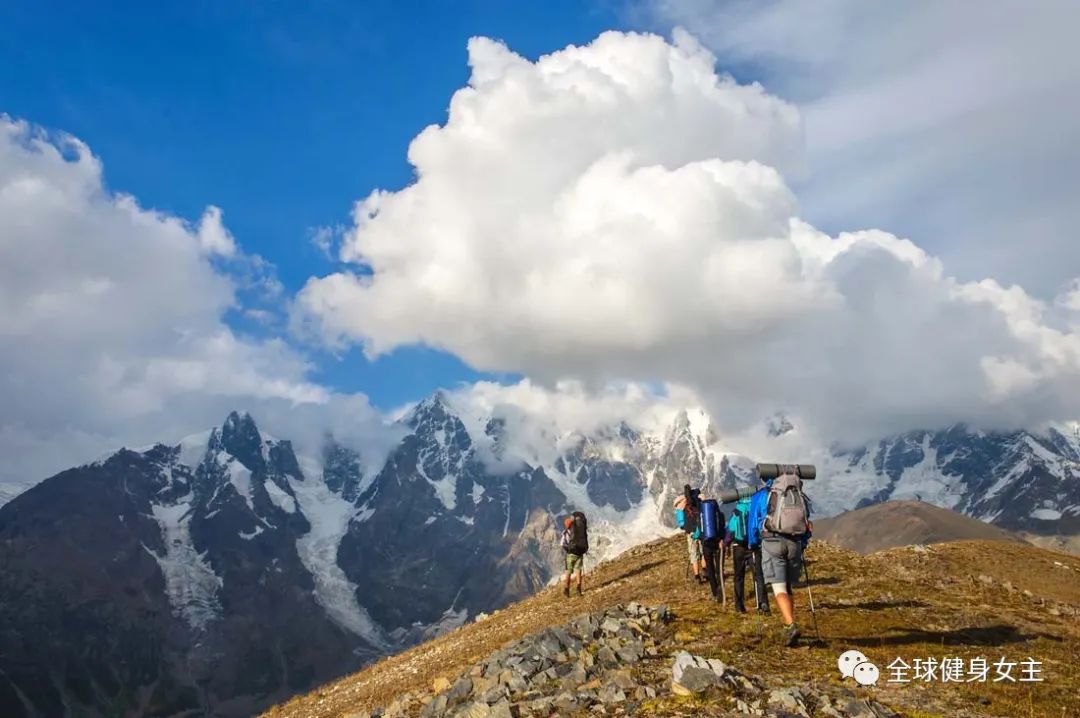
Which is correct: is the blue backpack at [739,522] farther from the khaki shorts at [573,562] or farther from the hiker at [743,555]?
the khaki shorts at [573,562]

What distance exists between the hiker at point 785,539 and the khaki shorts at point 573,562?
18.5 m

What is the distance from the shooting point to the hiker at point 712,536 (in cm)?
2500

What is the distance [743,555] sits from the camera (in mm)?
22031

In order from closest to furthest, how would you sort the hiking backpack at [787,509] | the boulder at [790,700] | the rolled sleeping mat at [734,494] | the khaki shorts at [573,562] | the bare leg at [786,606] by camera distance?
the boulder at [790,700]
the hiking backpack at [787,509]
the bare leg at [786,606]
the rolled sleeping mat at [734,494]
the khaki shorts at [573,562]

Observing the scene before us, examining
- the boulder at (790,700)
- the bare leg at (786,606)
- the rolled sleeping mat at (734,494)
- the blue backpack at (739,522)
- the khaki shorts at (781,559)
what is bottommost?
the boulder at (790,700)

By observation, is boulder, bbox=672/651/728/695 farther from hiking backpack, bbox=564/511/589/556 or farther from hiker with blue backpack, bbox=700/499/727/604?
hiking backpack, bbox=564/511/589/556

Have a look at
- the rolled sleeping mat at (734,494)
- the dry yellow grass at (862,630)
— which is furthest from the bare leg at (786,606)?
the rolled sleeping mat at (734,494)

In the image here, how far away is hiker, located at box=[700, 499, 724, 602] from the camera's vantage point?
2500 cm

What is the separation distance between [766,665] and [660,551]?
1104 inches

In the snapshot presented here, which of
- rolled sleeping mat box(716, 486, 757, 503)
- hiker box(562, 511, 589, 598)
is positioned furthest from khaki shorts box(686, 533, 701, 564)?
hiker box(562, 511, 589, 598)

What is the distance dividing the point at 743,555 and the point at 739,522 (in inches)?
42.9

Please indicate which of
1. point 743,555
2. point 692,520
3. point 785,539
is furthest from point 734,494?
point 692,520

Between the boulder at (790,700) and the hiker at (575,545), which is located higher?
the hiker at (575,545)

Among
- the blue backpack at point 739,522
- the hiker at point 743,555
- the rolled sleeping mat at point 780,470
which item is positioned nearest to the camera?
the rolled sleeping mat at point 780,470
